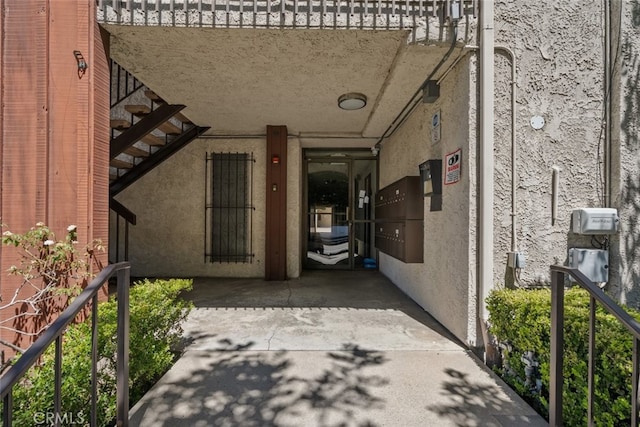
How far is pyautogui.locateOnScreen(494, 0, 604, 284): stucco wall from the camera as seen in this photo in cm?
273

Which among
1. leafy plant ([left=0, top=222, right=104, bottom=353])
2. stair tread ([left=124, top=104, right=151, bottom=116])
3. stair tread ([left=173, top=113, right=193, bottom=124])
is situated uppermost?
stair tread ([left=173, top=113, right=193, bottom=124])

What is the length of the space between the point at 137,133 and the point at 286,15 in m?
3.15

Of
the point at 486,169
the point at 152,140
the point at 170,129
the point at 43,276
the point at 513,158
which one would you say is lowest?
the point at 43,276

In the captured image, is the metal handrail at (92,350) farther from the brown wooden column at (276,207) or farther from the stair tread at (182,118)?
the stair tread at (182,118)

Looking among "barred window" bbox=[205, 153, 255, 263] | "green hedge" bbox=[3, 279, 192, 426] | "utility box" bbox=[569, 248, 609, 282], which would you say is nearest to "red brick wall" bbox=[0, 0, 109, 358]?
"green hedge" bbox=[3, 279, 192, 426]

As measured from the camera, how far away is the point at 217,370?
2.47 meters

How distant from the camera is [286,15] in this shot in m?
2.68

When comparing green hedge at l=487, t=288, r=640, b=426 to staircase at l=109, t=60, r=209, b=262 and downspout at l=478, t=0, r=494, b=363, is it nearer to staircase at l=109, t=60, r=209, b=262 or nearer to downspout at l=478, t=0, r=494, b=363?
downspout at l=478, t=0, r=494, b=363

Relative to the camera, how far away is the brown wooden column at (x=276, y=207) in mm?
5734

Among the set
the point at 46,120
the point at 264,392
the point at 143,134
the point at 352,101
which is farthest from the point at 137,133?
the point at 264,392

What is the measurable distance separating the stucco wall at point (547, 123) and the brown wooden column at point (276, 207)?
3.87 meters

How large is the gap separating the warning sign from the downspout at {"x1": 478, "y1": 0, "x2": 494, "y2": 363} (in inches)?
10.2

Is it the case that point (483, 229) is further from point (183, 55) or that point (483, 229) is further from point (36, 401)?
point (183, 55)

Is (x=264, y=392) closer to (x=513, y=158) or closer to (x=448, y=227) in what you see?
(x=448, y=227)
